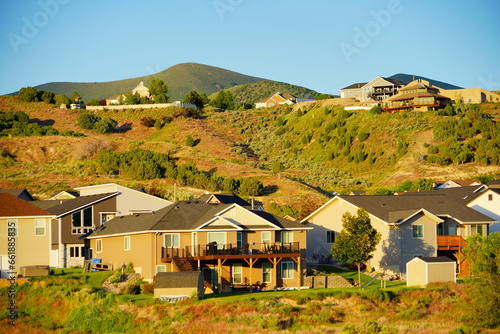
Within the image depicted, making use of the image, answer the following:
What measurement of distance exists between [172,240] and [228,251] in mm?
3781

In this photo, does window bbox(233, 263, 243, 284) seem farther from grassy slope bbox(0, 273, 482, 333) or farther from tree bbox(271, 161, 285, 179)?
tree bbox(271, 161, 285, 179)

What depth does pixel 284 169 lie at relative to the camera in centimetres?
12750

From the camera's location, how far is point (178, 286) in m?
47.8

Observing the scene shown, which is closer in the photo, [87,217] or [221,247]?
[221,247]

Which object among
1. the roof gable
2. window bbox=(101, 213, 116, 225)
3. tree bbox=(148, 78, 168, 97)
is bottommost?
window bbox=(101, 213, 116, 225)

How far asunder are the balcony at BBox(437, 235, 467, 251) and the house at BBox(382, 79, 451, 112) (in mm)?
79374

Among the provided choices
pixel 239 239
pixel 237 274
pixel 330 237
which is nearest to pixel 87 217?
pixel 239 239

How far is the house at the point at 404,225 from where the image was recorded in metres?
60.8

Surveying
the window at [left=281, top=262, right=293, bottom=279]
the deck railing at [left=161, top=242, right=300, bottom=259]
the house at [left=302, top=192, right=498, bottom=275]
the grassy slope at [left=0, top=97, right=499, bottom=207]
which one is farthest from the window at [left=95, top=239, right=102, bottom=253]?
the grassy slope at [left=0, top=97, right=499, bottom=207]

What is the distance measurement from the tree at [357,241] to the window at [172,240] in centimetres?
1048

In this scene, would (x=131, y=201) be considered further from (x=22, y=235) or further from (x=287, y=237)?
(x=287, y=237)

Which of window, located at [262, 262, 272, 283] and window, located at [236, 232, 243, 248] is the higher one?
window, located at [236, 232, 243, 248]

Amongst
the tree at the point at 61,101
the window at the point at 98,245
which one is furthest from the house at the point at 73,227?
the tree at the point at 61,101

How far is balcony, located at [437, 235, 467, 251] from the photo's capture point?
61750 mm
